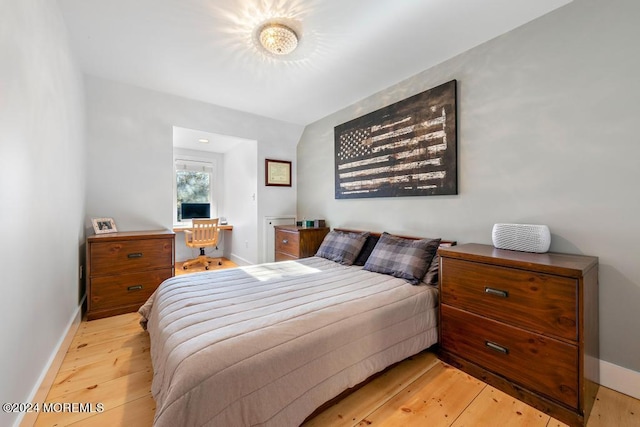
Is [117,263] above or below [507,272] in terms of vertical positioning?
below

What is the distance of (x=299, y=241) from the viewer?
331 centimetres

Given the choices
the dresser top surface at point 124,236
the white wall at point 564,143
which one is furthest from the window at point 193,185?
the white wall at point 564,143

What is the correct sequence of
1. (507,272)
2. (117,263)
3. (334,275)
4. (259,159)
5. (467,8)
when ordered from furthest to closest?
(259,159)
(117,263)
(334,275)
(467,8)
(507,272)

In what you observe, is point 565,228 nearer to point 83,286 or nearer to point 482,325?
point 482,325

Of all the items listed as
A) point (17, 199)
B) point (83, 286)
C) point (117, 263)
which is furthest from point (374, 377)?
point (83, 286)

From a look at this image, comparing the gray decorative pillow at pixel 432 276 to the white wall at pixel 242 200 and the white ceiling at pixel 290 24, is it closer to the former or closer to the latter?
the white ceiling at pixel 290 24

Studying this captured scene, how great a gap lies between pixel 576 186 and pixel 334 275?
181 cm

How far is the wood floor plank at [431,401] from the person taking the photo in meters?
1.29

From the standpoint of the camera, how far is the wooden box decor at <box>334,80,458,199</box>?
2.27 metres

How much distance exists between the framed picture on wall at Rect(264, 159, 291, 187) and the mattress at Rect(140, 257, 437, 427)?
227cm

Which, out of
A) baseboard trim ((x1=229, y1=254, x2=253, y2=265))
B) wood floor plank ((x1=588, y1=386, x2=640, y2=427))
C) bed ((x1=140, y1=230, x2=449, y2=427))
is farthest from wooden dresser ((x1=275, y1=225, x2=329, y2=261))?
wood floor plank ((x1=588, y1=386, x2=640, y2=427))

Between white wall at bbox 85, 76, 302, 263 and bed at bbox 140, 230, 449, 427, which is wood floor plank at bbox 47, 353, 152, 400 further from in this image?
white wall at bbox 85, 76, 302, 263

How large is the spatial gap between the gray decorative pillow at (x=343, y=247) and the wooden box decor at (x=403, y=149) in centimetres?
58

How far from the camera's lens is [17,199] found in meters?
1.17
